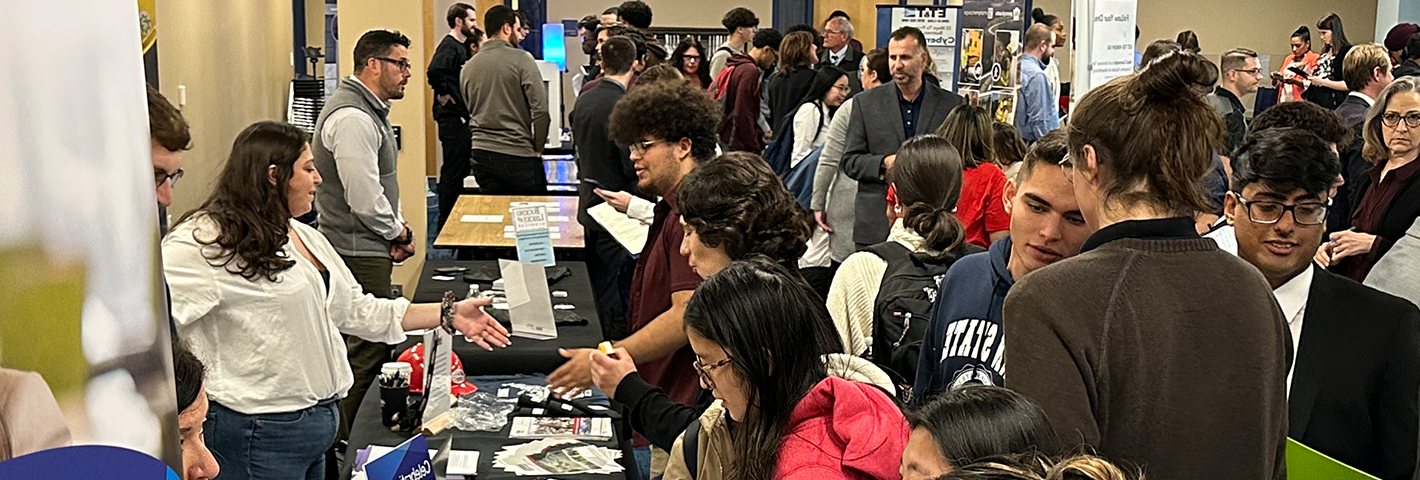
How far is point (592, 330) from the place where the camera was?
15.5 feet

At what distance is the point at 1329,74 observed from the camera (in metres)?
8.94

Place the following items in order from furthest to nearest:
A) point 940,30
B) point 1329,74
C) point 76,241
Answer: point 1329,74 < point 940,30 < point 76,241

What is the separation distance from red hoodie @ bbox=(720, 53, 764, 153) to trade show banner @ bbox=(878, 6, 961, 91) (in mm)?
1542

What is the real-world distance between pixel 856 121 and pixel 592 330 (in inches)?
60.8

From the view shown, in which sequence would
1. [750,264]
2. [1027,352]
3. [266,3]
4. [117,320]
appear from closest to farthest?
1. [117,320]
2. [1027,352]
3. [750,264]
4. [266,3]

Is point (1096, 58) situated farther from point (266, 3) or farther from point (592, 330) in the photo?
point (266, 3)

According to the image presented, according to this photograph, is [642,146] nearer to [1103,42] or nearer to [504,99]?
[1103,42]

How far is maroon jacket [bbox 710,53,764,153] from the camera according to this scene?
888 cm

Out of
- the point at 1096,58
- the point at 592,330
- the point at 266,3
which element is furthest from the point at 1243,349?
the point at 266,3

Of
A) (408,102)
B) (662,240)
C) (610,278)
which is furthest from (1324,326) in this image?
(408,102)

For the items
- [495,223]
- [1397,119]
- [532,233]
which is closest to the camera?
[1397,119]

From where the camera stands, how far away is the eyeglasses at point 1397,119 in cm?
379

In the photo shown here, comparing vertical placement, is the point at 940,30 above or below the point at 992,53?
above

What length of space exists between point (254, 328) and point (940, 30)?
17.0 ft
